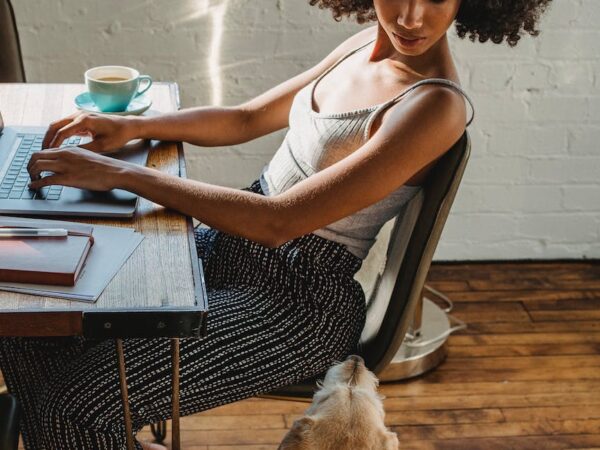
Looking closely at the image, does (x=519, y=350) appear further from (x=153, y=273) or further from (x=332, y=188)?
(x=153, y=273)

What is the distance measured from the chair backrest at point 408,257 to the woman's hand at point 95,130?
1.66 ft

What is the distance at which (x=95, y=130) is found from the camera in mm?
1579

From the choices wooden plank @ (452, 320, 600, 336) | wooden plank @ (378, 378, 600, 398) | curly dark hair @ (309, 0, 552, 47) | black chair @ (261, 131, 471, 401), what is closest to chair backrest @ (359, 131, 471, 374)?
black chair @ (261, 131, 471, 401)

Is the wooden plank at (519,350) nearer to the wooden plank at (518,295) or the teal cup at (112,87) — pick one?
the wooden plank at (518,295)

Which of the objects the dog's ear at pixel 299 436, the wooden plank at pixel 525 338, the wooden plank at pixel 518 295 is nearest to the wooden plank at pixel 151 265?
the dog's ear at pixel 299 436

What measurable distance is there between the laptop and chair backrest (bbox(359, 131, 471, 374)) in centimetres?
45

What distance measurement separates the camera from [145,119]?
64.7 inches

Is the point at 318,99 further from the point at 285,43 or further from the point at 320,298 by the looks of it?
the point at 285,43

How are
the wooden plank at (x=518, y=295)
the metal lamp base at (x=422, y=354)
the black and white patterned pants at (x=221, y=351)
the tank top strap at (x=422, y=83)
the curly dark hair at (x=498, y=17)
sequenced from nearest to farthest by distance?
the black and white patterned pants at (x=221, y=351) < the tank top strap at (x=422, y=83) < the curly dark hair at (x=498, y=17) < the metal lamp base at (x=422, y=354) < the wooden plank at (x=518, y=295)

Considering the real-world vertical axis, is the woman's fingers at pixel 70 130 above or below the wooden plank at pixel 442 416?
above

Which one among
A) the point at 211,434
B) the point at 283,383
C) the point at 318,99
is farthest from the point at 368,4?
the point at 211,434

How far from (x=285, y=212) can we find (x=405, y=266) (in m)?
0.23

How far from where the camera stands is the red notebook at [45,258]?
1176mm

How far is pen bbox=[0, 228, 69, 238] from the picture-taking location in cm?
126
